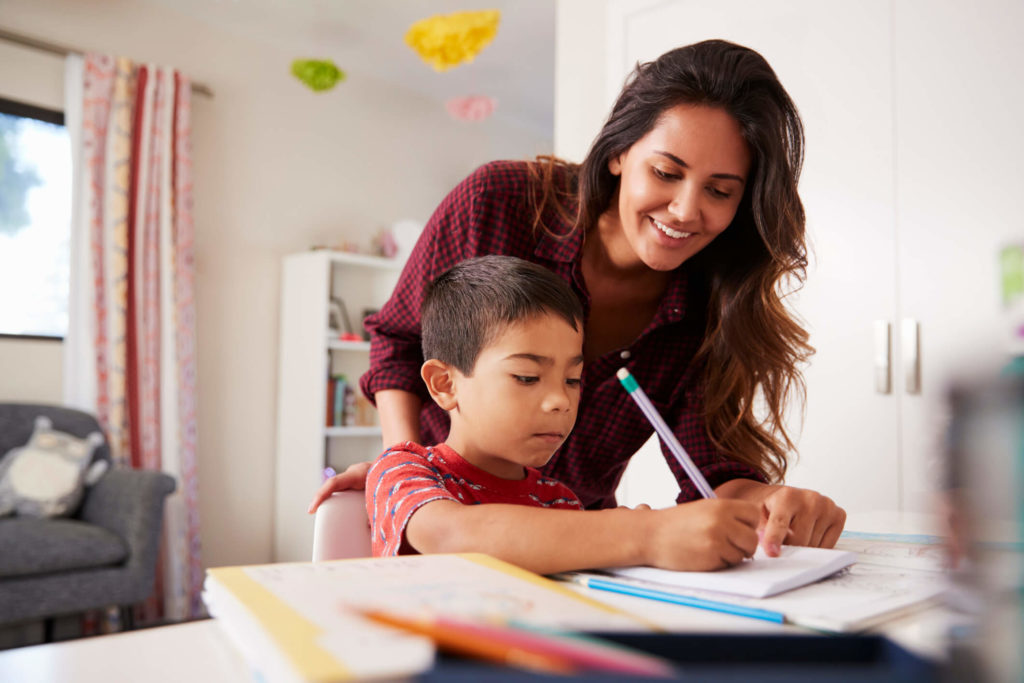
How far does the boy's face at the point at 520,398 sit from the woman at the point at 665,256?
0.82ft

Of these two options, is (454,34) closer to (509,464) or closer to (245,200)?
(245,200)

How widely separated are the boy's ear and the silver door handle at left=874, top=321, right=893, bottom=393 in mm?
1555

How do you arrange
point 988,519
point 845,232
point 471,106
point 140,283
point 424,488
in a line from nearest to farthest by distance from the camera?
point 988,519 → point 424,488 → point 845,232 → point 140,283 → point 471,106

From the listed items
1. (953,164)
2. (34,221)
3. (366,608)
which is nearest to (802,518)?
(366,608)

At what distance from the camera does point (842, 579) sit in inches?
26.1

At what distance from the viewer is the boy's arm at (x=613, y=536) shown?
2.03ft

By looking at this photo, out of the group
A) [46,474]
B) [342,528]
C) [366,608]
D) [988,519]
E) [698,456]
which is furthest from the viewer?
[46,474]

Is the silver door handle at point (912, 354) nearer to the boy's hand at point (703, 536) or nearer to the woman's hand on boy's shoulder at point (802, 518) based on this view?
the woman's hand on boy's shoulder at point (802, 518)

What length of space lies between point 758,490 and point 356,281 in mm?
3655

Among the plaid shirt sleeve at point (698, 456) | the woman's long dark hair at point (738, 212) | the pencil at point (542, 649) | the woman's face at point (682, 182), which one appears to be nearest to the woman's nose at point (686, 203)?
the woman's face at point (682, 182)

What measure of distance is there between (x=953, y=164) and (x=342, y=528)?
6.21 ft

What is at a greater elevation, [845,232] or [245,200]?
[245,200]

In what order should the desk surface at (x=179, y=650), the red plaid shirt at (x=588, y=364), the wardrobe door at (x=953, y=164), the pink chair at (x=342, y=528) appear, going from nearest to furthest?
the desk surface at (x=179, y=650), the pink chair at (x=342, y=528), the red plaid shirt at (x=588, y=364), the wardrobe door at (x=953, y=164)

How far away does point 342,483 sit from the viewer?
35.8 inches
